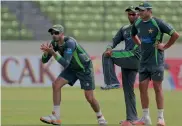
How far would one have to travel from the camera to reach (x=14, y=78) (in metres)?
26.5

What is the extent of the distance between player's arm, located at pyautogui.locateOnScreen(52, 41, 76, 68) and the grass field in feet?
Result: 5.06

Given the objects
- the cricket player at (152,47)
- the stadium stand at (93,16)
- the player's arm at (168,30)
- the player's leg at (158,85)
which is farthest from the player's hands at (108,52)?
the stadium stand at (93,16)

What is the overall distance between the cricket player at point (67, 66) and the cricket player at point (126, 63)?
37 centimetres

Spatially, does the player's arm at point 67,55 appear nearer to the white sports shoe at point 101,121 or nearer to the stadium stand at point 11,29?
the white sports shoe at point 101,121

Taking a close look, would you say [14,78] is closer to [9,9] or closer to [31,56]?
[31,56]

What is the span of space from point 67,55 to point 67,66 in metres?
0.40

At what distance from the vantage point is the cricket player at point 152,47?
11.6 meters

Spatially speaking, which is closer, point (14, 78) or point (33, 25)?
point (14, 78)

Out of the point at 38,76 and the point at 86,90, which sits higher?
the point at 86,90

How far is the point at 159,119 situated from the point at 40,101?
7.87 m

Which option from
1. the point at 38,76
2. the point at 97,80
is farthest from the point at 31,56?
the point at 97,80

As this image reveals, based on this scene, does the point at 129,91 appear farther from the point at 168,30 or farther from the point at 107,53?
the point at 168,30

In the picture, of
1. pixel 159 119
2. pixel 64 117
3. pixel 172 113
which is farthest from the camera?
pixel 172 113

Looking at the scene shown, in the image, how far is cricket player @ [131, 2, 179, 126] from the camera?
458 inches
